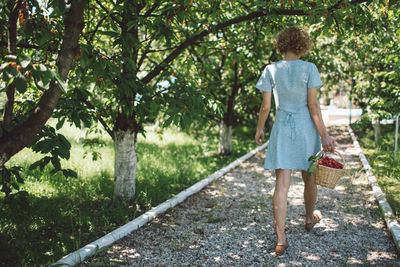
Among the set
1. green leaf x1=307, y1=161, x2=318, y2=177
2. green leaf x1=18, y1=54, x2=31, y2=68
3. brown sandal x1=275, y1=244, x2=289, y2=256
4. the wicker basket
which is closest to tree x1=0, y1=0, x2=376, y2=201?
green leaf x1=18, y1=54, x2=31, y2=68

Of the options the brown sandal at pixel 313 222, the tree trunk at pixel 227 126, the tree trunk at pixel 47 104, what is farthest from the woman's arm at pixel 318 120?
the tree trunk at pixel 227 126

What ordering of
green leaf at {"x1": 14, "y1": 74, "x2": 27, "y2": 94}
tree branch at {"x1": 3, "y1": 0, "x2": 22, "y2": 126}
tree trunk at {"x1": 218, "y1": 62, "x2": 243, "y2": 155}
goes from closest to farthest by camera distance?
green leaf at {"x1": 14, "y1": 74, "x2": 27, "y2": 94}
tree branch at {"x1": 3, "y1": 0, "x2": 22, "y2": 126}
tree trunk at {"x1": 218, "y1": 62, "x2": 243, "y2": 155}

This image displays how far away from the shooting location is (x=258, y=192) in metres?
4.89

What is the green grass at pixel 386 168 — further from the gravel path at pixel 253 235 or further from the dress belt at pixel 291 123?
the dress belt at pixel 291 123

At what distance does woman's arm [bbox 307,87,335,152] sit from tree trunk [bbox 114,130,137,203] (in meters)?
2.25

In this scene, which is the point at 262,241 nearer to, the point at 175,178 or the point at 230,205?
the point at 230,205

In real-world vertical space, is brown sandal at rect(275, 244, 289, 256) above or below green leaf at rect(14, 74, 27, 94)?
below

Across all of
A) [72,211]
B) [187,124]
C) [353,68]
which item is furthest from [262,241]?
[353,68]

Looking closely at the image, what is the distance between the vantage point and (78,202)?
4.19m

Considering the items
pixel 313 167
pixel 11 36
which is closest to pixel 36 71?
pixel 11 36

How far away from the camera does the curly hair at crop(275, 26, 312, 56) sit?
2916mm

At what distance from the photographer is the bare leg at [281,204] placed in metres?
2.90

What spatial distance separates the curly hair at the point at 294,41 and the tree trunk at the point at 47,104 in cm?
181

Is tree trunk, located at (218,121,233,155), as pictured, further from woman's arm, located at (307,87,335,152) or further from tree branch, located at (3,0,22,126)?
tree branch, located at (3,0,22,126)
